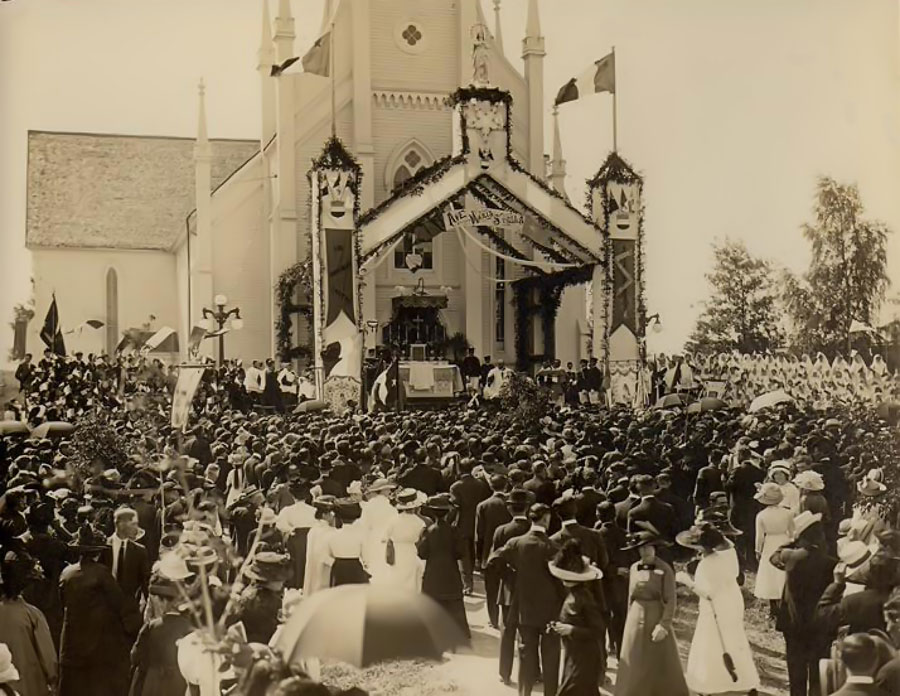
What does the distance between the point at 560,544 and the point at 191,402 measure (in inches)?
86.2

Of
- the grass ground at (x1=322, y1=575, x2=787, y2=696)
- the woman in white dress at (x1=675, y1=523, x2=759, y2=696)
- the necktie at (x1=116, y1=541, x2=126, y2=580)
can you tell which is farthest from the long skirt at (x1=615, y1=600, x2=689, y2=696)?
the necktie at (x1=116, y1=541, x2=126, y2=580)

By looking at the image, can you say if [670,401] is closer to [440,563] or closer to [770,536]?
[770,536]

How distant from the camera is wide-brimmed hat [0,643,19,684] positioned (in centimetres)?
450

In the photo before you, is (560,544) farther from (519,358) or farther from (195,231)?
(195,231)

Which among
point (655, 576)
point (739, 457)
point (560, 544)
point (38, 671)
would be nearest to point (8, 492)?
point (38, 671)

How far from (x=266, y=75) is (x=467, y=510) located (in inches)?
108

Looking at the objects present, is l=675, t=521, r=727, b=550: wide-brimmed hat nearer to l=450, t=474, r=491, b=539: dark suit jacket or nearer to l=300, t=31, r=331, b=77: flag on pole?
l=450, t=474, r=491, b=539: dark suit jacket

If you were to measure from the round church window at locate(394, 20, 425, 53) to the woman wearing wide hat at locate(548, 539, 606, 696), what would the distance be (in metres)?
3.05

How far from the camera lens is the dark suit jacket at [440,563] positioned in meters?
5.25

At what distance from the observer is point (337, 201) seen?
237 inches

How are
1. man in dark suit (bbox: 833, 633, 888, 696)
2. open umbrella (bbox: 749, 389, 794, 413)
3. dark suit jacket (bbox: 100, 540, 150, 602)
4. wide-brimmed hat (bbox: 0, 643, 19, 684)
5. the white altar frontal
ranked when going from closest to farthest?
1. man in dark suit (bbox: 833, 633, 888, 696)
2. wide-brimmed hat (bbox: 0, 643, 19, 684)
3. dark suit jacket (bbox: 100, 540, 150, 602)
4. the white altar frontal
5. open umbrella (bbox: 749, 389, 794, 413)

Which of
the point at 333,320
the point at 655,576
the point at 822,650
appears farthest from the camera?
the point at 333,320

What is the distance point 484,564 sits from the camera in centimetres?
532

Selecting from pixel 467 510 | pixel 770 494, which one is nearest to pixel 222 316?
pixel 467 510
